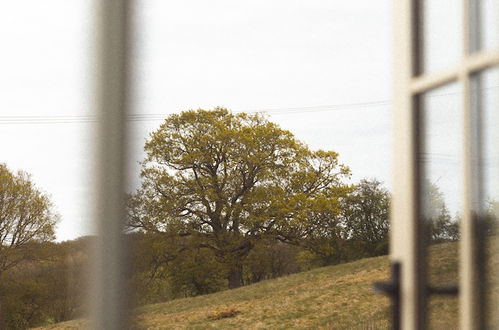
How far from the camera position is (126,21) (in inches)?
37.8

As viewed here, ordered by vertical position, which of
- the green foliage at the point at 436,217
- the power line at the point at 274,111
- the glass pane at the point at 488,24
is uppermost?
the power line at the point at 274,111

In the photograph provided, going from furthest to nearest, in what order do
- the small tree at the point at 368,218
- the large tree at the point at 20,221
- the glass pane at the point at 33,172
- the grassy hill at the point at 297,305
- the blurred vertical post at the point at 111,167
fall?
the small tree at the point at 368,218 → the glass pane at the point at 33,172 → the large tree at the point at 20,221 → the grassy hill at the point at 297,305 → the blurred vertical post at the point at 111,167

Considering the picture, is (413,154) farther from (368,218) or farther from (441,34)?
(368,218)

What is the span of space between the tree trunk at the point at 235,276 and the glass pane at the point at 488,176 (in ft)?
39.7

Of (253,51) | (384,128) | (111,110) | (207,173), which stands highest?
(253,51)

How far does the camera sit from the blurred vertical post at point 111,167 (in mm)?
906

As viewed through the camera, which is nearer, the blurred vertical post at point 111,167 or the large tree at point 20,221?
the blurred vertical post at point 111,167

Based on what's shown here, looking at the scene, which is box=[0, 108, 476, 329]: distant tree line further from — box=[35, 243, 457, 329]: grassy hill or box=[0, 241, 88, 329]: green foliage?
box=[35, 243, 457, 329]: grassy hill

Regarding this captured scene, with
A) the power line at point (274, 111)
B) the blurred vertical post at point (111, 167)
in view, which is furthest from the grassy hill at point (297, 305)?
the blurred vertical post at point (111, 167)

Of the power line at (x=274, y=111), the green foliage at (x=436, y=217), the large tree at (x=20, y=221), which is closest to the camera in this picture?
the green foliage at (x=436, y=217)

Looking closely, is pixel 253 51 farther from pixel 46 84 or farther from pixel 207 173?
pixel 46 84

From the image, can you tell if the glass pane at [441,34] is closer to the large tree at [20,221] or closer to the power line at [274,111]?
the large tree at [20,221]

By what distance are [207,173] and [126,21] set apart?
41.5 ft

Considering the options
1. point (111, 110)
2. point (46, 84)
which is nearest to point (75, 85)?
point (111, 110)
